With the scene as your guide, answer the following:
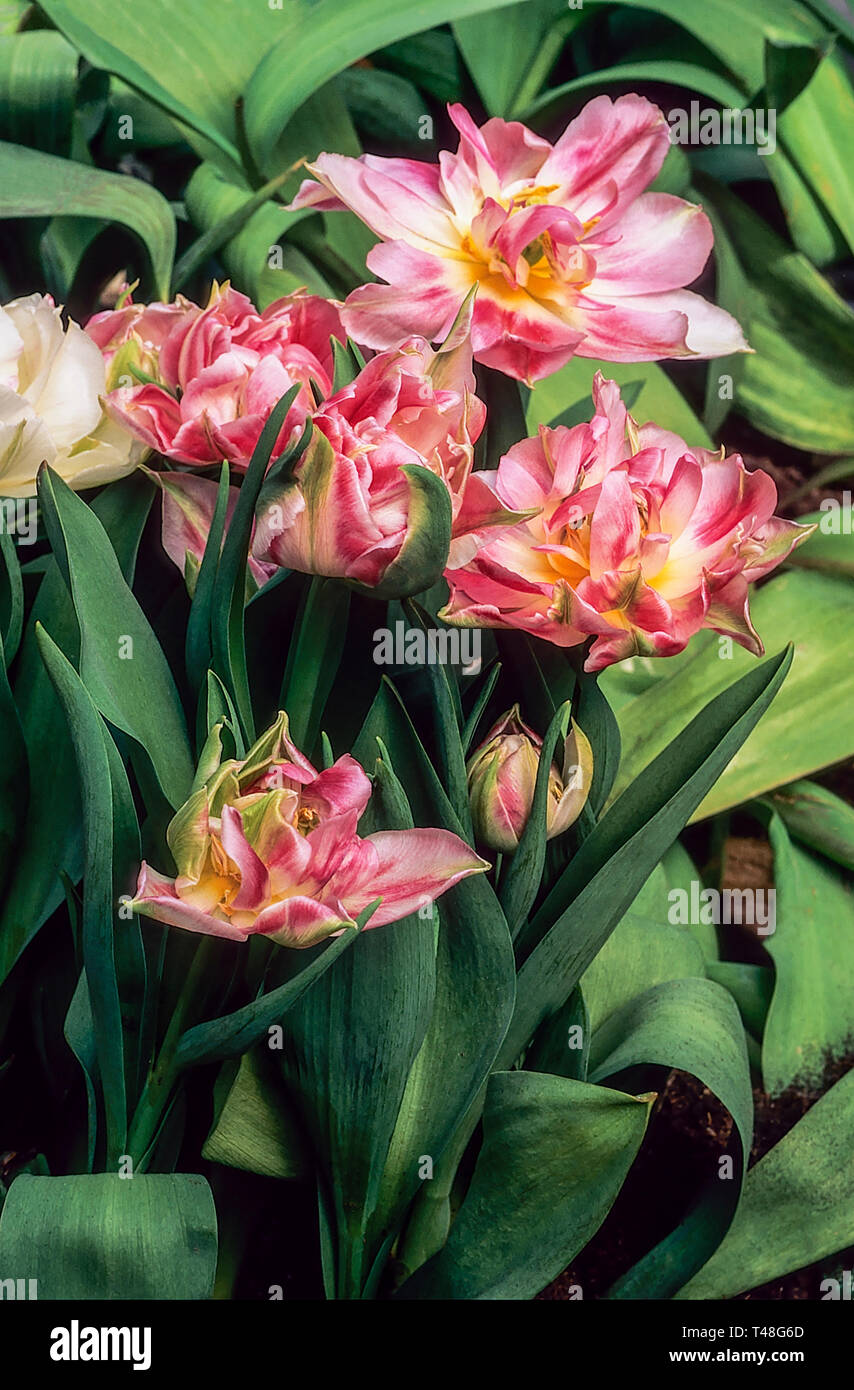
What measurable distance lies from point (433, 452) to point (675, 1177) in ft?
1.25

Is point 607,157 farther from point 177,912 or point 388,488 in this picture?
point 177,912

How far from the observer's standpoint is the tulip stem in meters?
0.43

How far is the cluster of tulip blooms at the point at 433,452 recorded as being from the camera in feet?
1.26

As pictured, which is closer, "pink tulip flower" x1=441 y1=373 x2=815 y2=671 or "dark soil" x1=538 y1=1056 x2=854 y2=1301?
"pink tulip flower" x1=441 y1=373 x2=815 y2=671

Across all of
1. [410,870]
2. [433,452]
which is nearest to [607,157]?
[433,452]

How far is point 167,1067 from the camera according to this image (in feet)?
1.45

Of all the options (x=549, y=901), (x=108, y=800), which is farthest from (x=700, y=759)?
(x=108, y=800)

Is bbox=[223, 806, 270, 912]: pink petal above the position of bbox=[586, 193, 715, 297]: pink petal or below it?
below

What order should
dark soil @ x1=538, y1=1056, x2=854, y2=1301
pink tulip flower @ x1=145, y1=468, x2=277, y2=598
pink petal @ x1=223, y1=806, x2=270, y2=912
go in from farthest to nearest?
1. dark soil @ x1=538, y1=1056, x2=854, y2=1301
2. pink tulip flower @ x1=145, y1=468, x2=277, y2=598
3. pink petal @ x1=223, y1=806, x2=270, y2=912

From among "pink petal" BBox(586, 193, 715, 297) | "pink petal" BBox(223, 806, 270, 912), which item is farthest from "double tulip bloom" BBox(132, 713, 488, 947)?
"pink petal" BBox(586, 193, 715, 297)

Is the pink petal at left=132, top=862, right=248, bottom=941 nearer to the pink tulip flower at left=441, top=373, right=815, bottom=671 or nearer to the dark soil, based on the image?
the pink tulip flower at left=441, top=373, right=815, bottom=671

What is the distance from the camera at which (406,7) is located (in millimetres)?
726

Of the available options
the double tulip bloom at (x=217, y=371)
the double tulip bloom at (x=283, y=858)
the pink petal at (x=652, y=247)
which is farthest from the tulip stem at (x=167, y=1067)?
the pink petal at (x=652, y=247)
